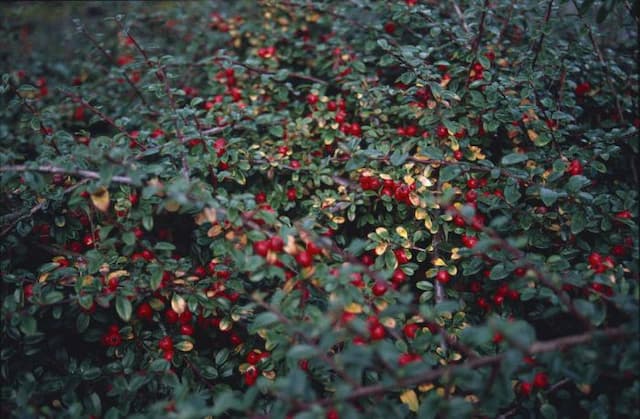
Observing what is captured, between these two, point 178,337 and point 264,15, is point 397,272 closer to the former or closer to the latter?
point 178,337

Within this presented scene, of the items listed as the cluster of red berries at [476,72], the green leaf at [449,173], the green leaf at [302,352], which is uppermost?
the cluster of red berries at [476,72]

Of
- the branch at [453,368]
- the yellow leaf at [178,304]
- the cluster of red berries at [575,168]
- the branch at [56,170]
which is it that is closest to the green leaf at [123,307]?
Result: the yellow leaf at [178,304]

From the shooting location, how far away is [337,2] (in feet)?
8.83

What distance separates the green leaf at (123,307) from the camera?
4.58ft

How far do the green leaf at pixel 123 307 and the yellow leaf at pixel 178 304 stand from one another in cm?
13

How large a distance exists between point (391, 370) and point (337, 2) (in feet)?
7.21

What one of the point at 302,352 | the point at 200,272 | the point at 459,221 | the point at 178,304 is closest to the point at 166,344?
the point at 178,304

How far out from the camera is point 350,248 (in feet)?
4.40

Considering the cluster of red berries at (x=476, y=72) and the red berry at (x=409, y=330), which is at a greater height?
the cluster of red berries at (x=476, y=72)

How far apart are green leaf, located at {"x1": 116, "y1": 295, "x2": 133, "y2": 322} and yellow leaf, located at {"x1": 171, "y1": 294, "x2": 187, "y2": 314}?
13 cm

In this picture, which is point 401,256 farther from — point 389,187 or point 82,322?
point 82,322

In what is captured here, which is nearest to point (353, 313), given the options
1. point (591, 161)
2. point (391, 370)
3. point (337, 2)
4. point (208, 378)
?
point (391, 370)

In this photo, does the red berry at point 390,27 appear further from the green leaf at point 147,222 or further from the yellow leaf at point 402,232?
the green leaf at point 147,222

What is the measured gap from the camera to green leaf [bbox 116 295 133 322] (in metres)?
1.40
